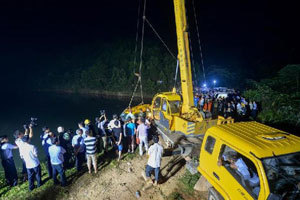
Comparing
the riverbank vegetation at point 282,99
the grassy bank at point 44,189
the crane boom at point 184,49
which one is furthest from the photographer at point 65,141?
the riverbank vegetation at point 282,99

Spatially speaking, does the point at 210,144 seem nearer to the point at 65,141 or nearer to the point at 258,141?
the point at 258,141

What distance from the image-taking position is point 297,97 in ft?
30.7

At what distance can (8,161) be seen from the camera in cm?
609

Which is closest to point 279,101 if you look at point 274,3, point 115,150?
point 115,150

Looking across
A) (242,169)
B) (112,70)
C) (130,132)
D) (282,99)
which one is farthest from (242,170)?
(112,70)

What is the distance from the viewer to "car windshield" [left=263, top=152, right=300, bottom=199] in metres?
2.82

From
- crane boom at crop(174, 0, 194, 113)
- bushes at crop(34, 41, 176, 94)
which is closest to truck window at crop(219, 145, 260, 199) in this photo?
crane boom at crop(174, 0, 194, 113)

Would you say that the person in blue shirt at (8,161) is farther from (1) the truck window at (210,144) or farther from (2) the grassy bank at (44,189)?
(1) the truck window at (210,144)

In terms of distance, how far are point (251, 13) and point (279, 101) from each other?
155ft

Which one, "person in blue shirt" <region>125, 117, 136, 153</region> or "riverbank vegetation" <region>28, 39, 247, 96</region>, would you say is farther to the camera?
"riverbank vegetation" <region>28, 39, 247, 96</region>

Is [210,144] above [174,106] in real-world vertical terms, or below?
below

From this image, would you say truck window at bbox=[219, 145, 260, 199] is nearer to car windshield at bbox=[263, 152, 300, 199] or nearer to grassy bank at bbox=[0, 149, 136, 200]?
car windshield at bbox=[263, 152, 300, 199]

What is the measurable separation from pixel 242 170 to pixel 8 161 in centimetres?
718

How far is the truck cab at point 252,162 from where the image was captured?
2859mm
